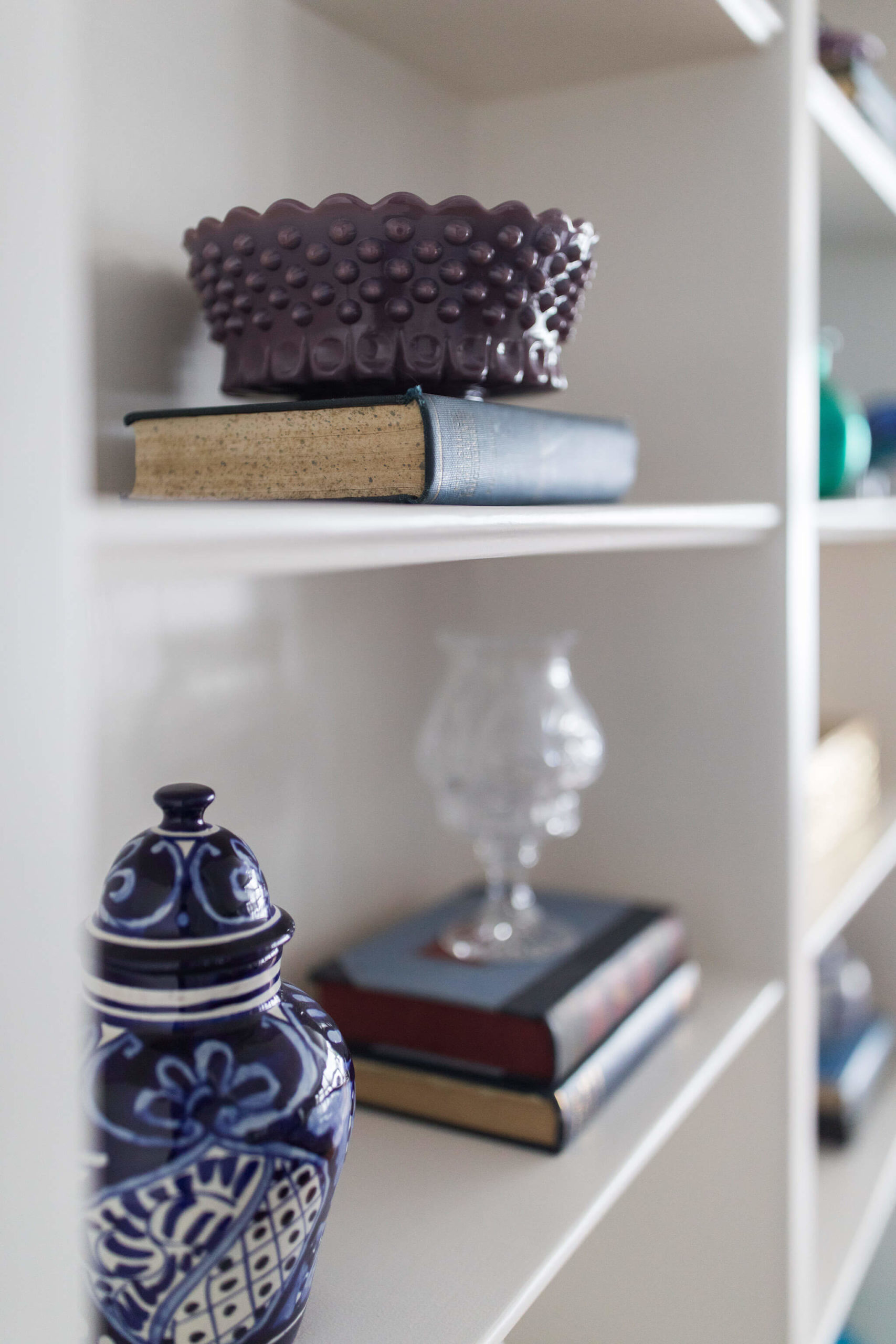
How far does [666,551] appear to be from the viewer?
1.07m

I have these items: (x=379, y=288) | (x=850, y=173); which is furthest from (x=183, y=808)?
(x=850, y=173)

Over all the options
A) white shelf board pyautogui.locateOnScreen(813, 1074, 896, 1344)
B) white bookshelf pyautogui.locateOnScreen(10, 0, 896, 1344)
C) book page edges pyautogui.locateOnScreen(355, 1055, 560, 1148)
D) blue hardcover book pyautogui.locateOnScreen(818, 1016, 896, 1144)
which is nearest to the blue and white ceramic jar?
white bookshelf pyautogui.locateOnScreen(10, 0, 896, 1344)

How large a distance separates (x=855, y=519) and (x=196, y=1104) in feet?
2.95

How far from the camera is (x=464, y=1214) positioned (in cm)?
71

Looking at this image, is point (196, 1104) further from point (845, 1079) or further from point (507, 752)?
point (845, 1079)

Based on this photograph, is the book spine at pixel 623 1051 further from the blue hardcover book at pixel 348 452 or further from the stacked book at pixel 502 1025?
the blue hardcover book at pixel 348 452

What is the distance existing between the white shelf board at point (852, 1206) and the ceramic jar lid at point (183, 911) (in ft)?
2.95

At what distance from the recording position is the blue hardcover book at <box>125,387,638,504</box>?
565 millimetres

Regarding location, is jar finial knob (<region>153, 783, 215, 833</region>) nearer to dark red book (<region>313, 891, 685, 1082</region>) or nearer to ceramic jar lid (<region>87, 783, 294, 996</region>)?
ceramic jar lid (<region>87, 783, 294, 996</region>)

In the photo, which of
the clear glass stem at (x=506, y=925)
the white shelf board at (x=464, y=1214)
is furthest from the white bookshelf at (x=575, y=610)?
the clear glass stem at (x=506, y=925)

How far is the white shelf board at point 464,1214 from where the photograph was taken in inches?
24.4

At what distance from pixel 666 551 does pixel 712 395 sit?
139 millimetres

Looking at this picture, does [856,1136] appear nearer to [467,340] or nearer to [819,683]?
[819,683]

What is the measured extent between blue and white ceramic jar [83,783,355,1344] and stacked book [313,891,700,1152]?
0.26 metres
